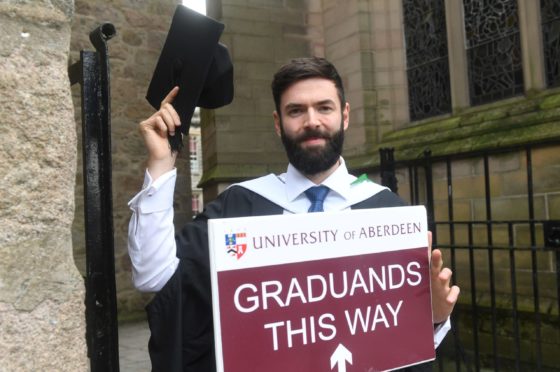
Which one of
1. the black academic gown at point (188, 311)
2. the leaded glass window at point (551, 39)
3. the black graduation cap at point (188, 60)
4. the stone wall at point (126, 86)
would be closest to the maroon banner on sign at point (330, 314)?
the black academic gown at point (188, 311)

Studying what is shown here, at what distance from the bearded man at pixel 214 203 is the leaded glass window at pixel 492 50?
4163 mm

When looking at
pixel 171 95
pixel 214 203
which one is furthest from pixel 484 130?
pixel 171 95

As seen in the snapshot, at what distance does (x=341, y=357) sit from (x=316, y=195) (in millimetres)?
579

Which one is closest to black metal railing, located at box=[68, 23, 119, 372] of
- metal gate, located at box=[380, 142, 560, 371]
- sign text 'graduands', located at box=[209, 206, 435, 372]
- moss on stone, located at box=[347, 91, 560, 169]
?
sign text 'graduands', located at box=[209, 206, 435, 372]

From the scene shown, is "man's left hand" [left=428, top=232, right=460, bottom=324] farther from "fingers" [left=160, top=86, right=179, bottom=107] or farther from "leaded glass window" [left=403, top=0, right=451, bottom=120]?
"leaded glass window" [left=403, top=0, right=451, bottom=120]

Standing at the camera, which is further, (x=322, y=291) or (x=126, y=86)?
(x=126, y=86)

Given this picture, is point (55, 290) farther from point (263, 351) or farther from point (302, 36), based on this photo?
point (302, 36)

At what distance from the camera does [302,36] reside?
765 centimetres

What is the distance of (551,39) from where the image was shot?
202 inches

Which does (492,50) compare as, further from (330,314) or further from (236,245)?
(236,245)

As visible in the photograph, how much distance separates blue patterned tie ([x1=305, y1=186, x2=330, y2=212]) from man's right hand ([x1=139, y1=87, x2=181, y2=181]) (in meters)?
0.53

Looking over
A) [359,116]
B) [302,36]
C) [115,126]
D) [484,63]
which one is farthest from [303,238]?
[115,126]

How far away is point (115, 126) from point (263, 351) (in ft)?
27.2

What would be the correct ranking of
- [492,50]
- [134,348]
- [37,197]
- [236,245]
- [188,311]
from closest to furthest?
[37,197]
[236,245]
[188,311]
[492,50]
[134,348]
